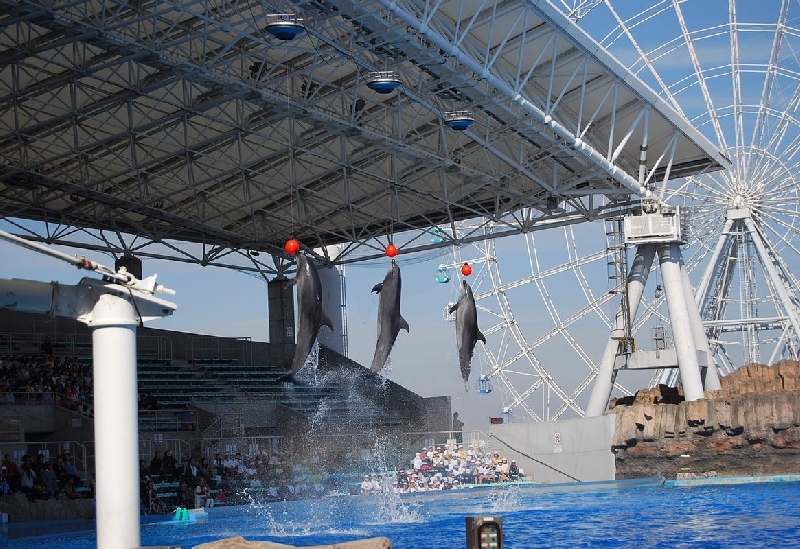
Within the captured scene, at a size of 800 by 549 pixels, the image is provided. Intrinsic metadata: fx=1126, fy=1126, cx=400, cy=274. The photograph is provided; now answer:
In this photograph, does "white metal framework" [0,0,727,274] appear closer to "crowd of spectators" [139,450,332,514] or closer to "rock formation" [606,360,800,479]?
"rock formation" [606,360,800,479]

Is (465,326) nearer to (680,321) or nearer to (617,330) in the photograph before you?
(680,321)

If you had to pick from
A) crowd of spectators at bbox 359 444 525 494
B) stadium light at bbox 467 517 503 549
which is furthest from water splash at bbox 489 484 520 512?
stadium light at bbox 467 517 503 549

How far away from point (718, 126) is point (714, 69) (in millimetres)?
1945

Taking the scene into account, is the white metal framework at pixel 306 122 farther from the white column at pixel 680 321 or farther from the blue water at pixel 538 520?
the blue water at pixel 538 520

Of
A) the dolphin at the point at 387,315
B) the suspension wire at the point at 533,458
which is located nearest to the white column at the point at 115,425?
the dolphin at the point at 387,315

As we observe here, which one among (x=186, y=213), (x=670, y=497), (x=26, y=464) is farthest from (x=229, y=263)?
(x=670, y=497)

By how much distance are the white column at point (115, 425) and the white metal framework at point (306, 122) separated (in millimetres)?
Result: 10252

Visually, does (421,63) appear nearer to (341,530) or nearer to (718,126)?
(341,530)

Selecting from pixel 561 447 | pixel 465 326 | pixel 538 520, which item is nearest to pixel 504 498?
pixel 538 520

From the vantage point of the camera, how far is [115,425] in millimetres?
8242

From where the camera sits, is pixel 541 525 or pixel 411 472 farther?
pixel 411 472

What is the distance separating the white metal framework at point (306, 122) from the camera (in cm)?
2119

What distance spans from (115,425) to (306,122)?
1915 centimetres

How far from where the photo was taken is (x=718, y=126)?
3797 cm
